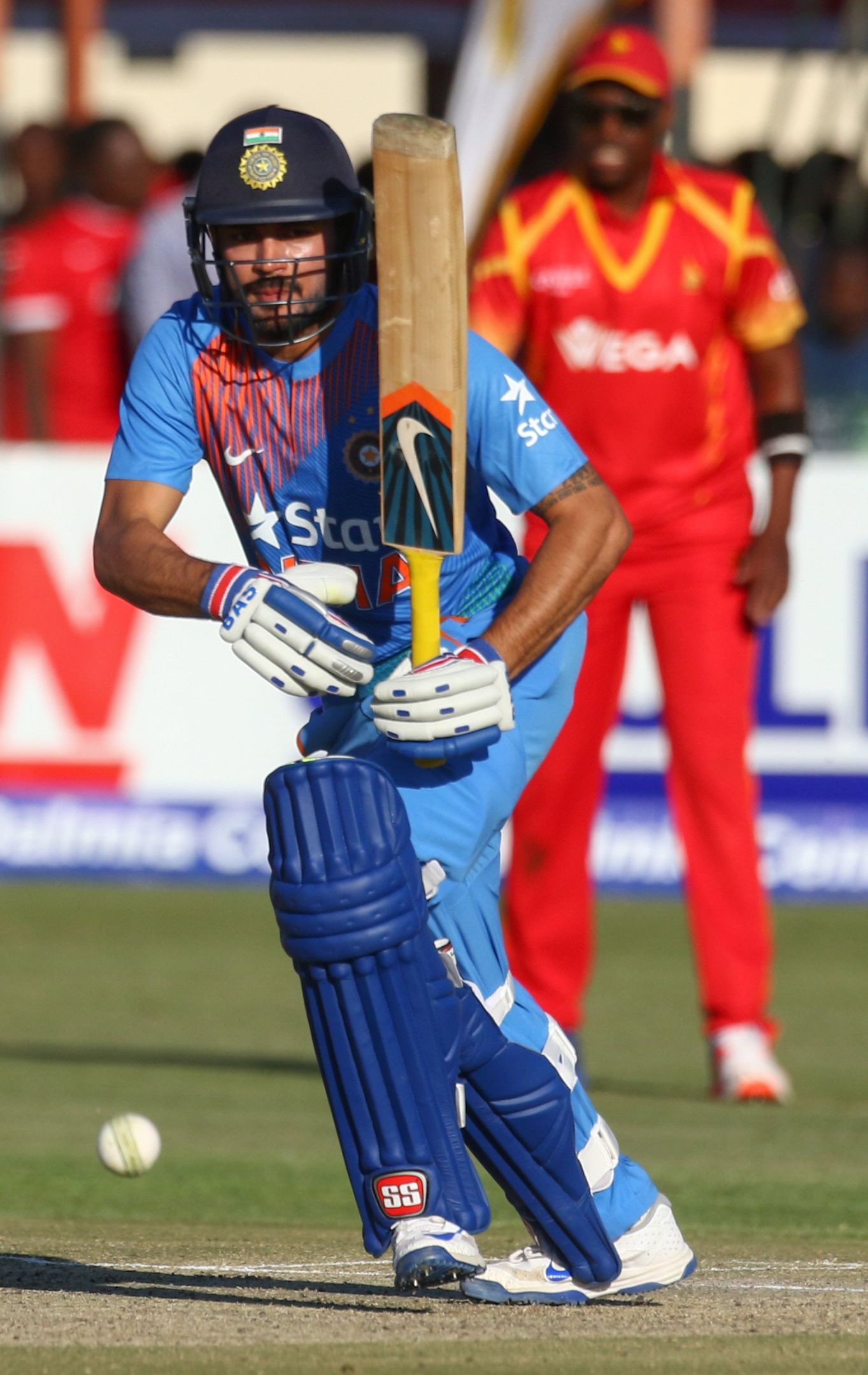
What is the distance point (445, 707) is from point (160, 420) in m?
0.81

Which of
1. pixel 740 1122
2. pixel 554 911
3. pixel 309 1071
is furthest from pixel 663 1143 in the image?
pixel 309 1071

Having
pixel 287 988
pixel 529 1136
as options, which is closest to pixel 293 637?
pixel 529 1136

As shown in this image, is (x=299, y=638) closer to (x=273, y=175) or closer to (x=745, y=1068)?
(x=273, y=175)

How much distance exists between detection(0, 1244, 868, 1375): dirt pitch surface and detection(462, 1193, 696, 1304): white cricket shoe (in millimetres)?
30

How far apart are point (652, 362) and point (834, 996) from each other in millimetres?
2377

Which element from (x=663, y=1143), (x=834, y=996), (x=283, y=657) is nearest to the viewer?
(x=283, y=657)

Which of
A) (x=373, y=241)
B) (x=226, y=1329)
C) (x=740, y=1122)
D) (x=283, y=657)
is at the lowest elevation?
(x=740, y=1122)

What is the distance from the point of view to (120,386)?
10.7 metres

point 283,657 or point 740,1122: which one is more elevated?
point 283,657

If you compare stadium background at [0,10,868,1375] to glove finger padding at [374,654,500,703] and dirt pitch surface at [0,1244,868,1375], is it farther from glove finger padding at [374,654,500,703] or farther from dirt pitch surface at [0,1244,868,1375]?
glove finger padding at [374,654,500,703]

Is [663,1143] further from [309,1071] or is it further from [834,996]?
[834,996]

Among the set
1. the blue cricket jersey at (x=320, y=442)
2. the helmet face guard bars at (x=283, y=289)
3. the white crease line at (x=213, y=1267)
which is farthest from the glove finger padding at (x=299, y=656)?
the white crease line at (x=213, y=1267)

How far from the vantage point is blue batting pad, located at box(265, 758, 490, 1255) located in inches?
144

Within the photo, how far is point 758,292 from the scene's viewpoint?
6.45 m
